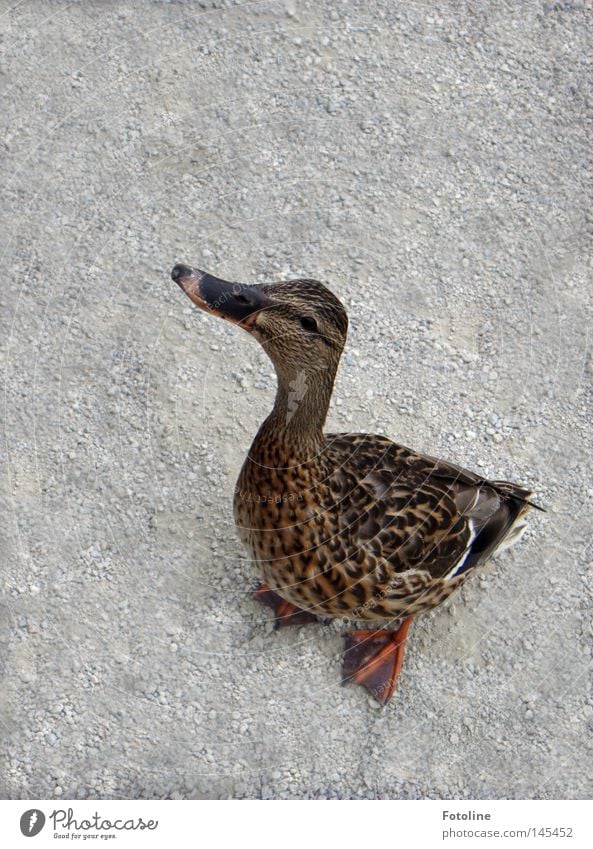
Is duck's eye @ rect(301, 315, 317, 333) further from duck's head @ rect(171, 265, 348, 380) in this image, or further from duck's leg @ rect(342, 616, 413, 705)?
duck's leg @ rect(342, 616, 413, 705)

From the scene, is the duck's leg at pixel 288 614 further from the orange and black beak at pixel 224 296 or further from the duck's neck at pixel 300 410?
the orange and black beak at pixel 224 296

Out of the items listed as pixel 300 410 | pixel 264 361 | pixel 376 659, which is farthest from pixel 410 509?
pixel 264 361

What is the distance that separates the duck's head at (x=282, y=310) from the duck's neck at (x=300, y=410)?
11cm

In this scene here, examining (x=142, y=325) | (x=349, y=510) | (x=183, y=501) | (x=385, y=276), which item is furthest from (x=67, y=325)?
(x=349, y=510)

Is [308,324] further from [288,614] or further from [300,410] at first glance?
[288,614]

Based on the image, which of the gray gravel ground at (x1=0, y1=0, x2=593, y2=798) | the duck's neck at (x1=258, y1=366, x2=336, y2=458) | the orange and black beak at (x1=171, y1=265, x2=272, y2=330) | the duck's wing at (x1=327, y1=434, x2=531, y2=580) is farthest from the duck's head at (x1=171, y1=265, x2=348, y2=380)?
the gray gravel ground at (x1=0, y1=0, x2=593, y2=798)

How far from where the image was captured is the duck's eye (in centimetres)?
336

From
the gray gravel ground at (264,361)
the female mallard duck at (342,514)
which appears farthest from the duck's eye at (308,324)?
the gray gravel ground at (264,361)

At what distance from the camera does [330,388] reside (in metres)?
3.68

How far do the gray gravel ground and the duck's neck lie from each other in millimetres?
872

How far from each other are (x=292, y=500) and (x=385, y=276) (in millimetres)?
1840

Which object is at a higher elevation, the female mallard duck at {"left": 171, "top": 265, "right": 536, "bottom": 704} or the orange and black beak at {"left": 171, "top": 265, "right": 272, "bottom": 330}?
the orange and black beak at {"left": 171, "top": 265, "right": 272, "bottom": 330}

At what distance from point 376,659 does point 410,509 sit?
2.51 feet

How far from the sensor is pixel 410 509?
12.6ft
